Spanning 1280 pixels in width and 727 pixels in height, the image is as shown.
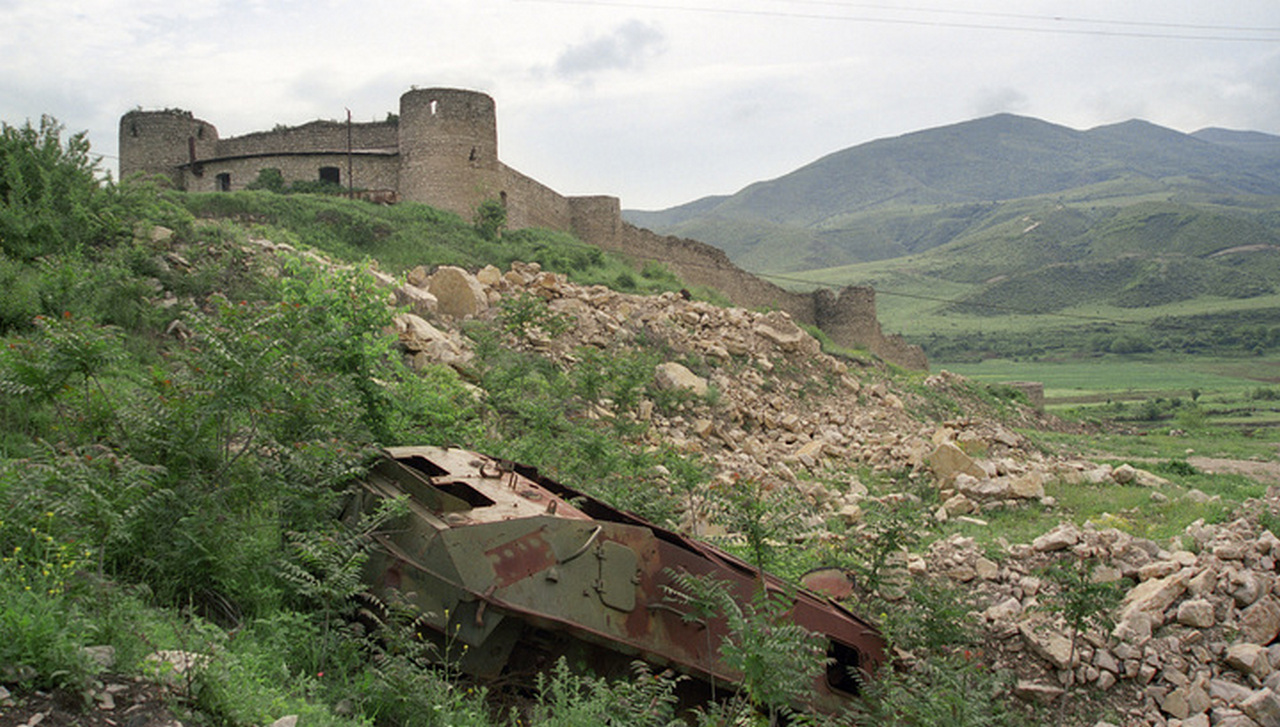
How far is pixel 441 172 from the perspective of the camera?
2727 centimetres

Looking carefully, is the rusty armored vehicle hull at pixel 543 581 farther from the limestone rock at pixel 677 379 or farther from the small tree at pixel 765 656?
the limestone rock at pixel 677 379

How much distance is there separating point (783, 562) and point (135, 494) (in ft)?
16.8

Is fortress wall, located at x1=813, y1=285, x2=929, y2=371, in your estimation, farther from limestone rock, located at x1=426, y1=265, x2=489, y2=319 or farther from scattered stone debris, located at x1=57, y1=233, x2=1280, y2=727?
limestone rock, located at x1=426, y1=265, x2=489, y2=319

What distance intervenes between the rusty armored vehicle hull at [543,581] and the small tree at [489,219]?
19466 millimetres

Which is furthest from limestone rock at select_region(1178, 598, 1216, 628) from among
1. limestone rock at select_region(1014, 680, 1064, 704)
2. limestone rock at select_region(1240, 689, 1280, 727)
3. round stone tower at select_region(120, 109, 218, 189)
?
round stone tower at select_region(120, 109, 218, 189)

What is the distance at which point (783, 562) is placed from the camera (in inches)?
307

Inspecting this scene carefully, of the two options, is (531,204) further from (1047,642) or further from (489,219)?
(1047,642)

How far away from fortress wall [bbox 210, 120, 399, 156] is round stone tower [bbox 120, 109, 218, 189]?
4.66 ft

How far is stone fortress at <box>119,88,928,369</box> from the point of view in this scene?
2745 centimetres

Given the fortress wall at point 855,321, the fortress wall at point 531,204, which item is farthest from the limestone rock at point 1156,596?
the fortress wall at point 855,321

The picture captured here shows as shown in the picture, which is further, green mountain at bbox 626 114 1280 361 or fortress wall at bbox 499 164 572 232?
green mountain at bbox 626 114 1280 361

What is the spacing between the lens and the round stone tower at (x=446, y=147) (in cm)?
2731

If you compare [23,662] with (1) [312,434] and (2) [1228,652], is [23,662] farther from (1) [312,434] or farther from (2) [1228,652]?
(2) [1228,652]

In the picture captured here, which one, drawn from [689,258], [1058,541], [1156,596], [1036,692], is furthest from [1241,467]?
[689,258]
